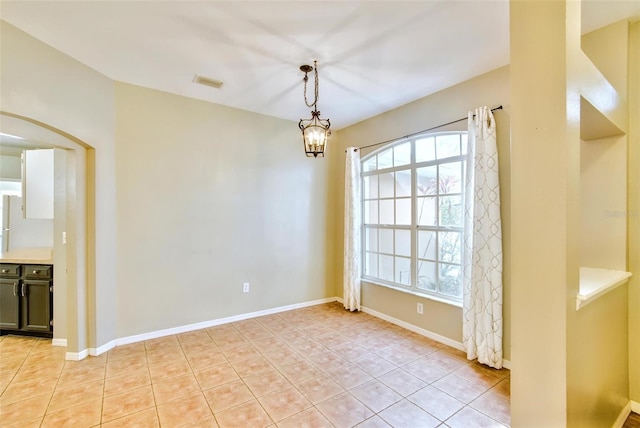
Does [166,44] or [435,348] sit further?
[435,348]

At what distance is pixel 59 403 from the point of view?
2117mm

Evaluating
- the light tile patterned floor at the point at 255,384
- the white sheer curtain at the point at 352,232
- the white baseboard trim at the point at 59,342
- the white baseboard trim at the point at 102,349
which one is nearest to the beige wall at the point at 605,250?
the light tile patterned floor at the point at 255,384

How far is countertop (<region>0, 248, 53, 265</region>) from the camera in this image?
10.5 feet

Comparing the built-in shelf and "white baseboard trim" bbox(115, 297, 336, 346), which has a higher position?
the built-in shelf

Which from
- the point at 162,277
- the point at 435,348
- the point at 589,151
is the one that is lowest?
the point at 435,348

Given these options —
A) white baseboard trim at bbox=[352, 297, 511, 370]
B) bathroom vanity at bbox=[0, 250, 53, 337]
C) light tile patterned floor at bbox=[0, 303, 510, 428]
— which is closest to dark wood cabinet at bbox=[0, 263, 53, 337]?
bathroom vanity at bbox=[0, 250, 53, 337]

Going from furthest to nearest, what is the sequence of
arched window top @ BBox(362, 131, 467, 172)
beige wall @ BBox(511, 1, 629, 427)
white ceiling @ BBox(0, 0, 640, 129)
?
arched window top @ BBox(362, 131, 467, 172), white ceiling @ BBox(0, 0, 640, 129), beige wall @ BBox(511, 1, 629, 427)

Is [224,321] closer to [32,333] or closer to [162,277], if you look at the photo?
[162,277]

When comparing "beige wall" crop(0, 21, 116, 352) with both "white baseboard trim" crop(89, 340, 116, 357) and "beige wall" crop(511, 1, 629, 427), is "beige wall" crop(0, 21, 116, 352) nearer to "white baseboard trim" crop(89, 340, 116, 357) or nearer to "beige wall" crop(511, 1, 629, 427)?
"white baseboard trim" crop(89, 340, 116, 357)

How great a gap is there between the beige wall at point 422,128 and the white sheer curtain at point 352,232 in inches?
6.7

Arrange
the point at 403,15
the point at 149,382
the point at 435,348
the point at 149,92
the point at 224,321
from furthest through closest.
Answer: the point at 224,321 → the point at 149,92 → the point at 435,348 → the point at 149,382 → the point at 403,15

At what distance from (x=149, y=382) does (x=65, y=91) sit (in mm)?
2649

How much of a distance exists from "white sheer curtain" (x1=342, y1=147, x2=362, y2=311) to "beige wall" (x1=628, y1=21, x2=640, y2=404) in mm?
2759

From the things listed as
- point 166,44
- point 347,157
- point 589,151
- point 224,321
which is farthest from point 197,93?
point 589,151
